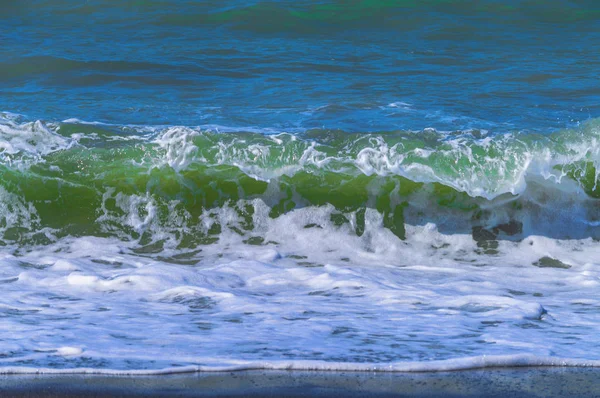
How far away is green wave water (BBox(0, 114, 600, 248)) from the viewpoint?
612 centimetres

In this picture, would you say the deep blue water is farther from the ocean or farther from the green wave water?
the green wave water

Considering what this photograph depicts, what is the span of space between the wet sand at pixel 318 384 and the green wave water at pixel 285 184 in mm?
2795

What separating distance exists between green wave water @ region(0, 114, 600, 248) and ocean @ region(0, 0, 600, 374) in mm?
16

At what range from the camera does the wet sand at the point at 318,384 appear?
302 centimetres

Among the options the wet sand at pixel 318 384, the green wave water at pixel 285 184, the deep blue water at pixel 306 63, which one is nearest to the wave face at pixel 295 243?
the green wave water at pixel 285 184

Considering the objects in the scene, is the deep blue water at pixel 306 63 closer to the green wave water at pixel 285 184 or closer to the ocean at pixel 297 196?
the ocean at pixel 297 196

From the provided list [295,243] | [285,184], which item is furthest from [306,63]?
[295,243]

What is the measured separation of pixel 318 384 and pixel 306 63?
274 inches

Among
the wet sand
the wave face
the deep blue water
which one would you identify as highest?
the deep blue water

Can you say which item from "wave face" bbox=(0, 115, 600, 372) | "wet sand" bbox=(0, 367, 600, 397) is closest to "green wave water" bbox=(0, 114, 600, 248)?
"wave face" bbox=(0, 115, 600, 372)

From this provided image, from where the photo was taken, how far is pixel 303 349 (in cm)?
348

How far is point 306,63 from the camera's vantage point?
9.71m

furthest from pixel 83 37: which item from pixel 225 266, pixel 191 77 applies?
pixel 225 266

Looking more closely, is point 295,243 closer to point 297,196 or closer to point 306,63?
point 297,196
